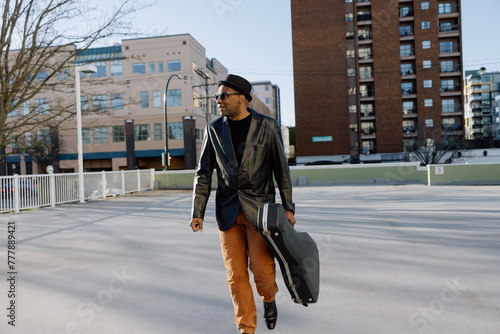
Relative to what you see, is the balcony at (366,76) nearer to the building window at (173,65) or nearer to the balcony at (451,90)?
the balcony at (451,90)

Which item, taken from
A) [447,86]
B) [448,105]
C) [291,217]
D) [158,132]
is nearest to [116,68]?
[158,132]

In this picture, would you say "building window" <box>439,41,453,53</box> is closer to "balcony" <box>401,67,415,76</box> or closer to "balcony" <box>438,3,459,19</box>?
"balcony" <box>438,3,459,19</box>

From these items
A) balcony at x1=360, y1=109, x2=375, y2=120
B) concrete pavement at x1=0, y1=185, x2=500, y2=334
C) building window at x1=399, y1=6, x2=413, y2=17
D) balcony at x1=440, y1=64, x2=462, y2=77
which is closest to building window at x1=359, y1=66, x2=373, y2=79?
balcony at x1=360, y1=109, x2=375, y2=120

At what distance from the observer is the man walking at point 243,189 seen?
2.50m

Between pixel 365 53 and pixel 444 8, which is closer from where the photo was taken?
pixel 444 8

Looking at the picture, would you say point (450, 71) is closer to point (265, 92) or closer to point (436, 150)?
point (436, 150)

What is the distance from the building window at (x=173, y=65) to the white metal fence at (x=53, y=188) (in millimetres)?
26378

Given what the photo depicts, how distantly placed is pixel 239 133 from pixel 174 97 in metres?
42.1

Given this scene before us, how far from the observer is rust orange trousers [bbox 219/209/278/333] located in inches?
97.3

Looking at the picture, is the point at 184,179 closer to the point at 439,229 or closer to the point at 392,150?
the point at 439,229

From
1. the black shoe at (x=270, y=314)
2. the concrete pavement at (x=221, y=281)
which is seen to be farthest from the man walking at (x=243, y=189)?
the concrete pavement at (x=221, y=281)

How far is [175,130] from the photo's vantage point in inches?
1703

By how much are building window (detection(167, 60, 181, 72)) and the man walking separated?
42460 millimetres

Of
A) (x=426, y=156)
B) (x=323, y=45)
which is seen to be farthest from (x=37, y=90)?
(x=323, y=45)
